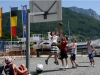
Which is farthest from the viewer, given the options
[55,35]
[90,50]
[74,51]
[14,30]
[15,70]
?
[14,30]

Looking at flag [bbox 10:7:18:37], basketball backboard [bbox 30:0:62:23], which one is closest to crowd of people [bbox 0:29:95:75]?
basketball backboard [bbox 30:0:62:23]

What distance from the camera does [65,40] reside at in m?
14.0

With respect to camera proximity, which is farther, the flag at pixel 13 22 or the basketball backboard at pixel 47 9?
the flag at pixel 13 22

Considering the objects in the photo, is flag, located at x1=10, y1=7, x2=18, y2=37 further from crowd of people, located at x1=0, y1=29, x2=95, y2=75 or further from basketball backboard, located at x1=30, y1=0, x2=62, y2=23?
basketball backboard, located at x1=30, y1=0, x2=62, y2=23

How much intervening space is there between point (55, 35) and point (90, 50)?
3.07 m

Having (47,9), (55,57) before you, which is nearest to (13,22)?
(55,57)

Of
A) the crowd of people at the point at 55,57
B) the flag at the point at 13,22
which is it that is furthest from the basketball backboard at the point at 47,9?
the flag at the point at 13,22

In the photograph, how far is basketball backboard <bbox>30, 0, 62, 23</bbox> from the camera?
7.77 m

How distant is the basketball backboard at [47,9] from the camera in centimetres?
777

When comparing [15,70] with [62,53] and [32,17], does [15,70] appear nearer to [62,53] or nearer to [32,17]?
[32,17]

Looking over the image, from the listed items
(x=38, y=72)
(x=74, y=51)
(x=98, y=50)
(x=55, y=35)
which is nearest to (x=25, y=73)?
(x=38, y=72)

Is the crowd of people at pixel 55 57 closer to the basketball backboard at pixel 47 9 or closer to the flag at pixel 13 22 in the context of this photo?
the basketball backboard at pixel 47 9

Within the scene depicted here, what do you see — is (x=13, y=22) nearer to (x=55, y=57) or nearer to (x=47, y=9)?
(x=55, y=57)

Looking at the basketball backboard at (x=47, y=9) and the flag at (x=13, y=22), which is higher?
the flag at (x=13, y=22)
